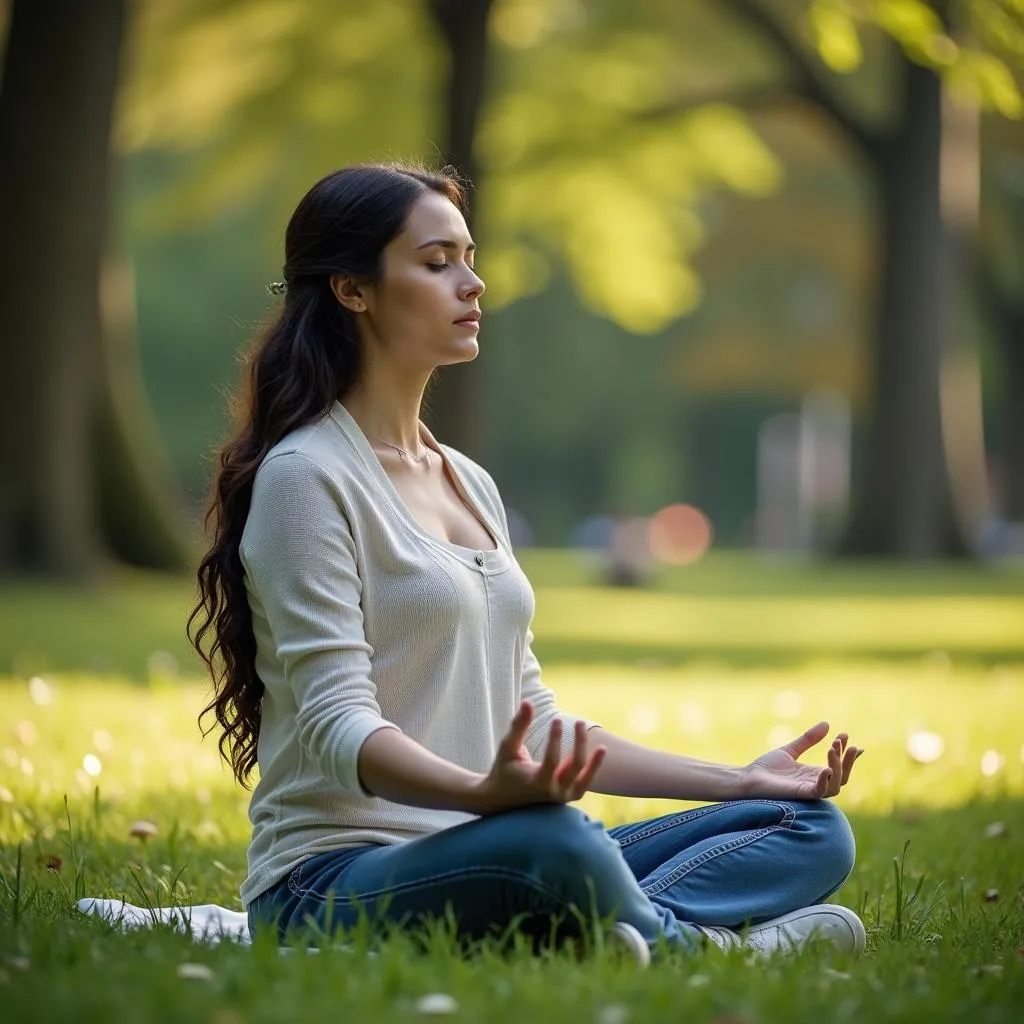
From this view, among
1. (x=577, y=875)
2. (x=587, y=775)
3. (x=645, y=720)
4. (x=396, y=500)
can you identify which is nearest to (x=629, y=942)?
(x=577, y=875)

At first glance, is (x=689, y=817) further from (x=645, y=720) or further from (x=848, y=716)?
(x=848, y=716)

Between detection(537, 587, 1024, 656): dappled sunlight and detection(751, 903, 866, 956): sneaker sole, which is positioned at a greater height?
detection(751, 903, 866, 956): sneaker sole

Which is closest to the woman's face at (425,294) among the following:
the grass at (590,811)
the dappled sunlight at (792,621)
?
the grass at (590,811)

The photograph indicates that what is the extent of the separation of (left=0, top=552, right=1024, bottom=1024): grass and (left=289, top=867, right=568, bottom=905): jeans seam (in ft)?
0.42

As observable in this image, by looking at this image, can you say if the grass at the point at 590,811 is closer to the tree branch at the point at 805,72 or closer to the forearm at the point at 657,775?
the forearm at the point at 657,775

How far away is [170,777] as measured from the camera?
5984 mm

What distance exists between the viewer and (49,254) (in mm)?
13477

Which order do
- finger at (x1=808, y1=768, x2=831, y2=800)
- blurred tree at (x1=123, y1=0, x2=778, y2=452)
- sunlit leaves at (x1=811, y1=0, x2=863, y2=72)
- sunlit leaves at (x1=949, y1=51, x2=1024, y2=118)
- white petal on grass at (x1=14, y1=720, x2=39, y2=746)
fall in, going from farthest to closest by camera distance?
blurred tree at (x1=123, y1=0, x2=778, y2=452) < sunlit leaves at (x1=811, y1=0, x2=863, y2=72) < sunlit leaves at (x1=949, y1=51, x2=1024, y2=118) < white petal on grass at (x1=14, y1=720, x2=39, y2=746) < finger at (x1=808, y1=768, x2=831, y2=800)

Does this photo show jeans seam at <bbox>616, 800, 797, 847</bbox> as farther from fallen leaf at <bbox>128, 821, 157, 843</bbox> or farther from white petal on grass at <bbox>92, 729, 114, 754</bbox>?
white petal on grass at <bbox>92, 729, 114, 754</bbox>

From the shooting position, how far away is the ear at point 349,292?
3.66 m

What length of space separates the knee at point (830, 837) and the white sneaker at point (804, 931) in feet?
0.32

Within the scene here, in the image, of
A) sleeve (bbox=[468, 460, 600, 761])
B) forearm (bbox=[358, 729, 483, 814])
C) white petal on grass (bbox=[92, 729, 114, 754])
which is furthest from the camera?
white petal on grass (bbox=[92, 729, 114, 754])

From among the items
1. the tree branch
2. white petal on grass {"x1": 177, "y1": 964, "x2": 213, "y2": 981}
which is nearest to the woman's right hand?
white petal on grass {"x1": 177, "y1": 964, "x2": 213, "y2": 981}

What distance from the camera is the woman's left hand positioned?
11.9ft
